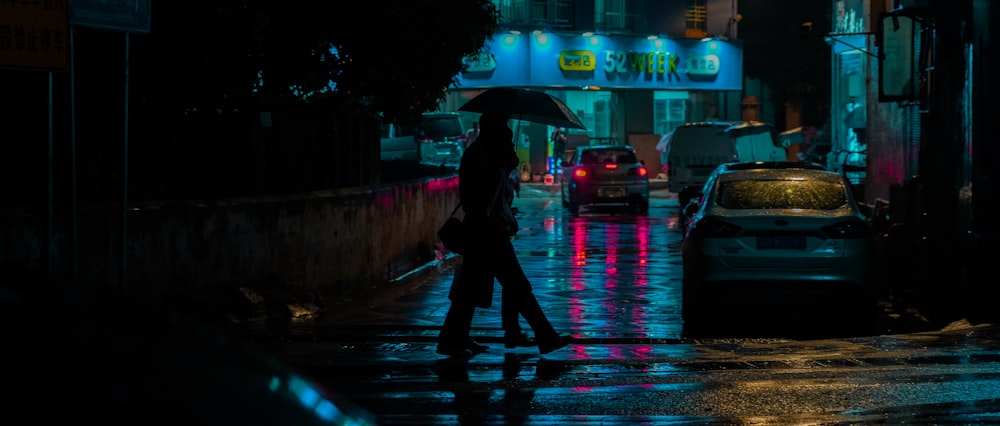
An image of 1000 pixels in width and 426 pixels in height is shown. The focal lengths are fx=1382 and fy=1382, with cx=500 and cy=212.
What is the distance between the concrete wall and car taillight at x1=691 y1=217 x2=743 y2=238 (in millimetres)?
3661

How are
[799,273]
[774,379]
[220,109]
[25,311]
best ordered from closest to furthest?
[25,311] < [774,379] < [799,273] < [220,109]

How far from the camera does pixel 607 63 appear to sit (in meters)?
48.4

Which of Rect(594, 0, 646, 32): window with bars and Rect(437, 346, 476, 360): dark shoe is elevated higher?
Rect(594, 0, 646, 32): window with bars

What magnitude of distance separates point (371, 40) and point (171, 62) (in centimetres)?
307

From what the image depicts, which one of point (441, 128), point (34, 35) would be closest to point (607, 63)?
point (441, 128)

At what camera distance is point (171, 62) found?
43.1ft

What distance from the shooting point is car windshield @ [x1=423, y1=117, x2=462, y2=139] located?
3814 centimetres

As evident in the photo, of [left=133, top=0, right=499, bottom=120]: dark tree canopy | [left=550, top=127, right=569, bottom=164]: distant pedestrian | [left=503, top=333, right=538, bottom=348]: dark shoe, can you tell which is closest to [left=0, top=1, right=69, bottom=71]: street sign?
[left=503, top=333, right=538, bottom=348]: dark shoe

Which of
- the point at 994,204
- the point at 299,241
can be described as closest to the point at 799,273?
the point at 994,204

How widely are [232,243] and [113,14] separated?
136 inches

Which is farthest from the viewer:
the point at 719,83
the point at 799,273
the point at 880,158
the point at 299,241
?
the point at 719,83

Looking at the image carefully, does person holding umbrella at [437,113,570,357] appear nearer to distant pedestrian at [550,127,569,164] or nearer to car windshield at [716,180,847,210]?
car windshield at [716,180,847,210]

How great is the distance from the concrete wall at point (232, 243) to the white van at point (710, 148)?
19.2 m

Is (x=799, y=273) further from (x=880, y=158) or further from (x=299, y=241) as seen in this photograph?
(x=880, y=158)
